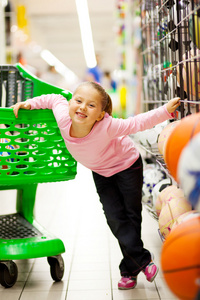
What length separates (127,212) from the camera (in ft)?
8.65

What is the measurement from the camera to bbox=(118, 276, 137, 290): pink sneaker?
256cm

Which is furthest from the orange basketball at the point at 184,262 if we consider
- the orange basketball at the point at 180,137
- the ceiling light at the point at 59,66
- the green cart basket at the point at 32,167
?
the ceiling light at the point at 59,66

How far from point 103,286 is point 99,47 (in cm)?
2434

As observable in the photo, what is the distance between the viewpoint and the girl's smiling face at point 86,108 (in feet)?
7.71

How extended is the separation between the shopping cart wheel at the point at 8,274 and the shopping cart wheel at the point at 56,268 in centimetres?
21

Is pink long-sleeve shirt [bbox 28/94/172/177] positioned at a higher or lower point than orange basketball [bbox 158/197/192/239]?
higher

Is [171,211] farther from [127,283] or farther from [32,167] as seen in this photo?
[32,167]

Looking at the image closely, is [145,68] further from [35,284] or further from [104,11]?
[104,11]

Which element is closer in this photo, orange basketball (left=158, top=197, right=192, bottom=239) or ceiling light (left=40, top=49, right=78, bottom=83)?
orange basketball (left=158, top=197, right=192, bottom=239)

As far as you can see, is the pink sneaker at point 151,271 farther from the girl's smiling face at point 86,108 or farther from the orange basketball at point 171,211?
the girl's smiling face at point 86,108

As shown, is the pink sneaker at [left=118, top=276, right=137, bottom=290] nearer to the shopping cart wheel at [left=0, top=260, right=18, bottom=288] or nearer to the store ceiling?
the shopping cart wheel at [left=0, top=260, right=18, bottom=288]

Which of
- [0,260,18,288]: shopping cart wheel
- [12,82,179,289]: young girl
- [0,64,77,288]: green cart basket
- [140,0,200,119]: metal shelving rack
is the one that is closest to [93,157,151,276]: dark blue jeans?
[12,82,179,289]: young girl

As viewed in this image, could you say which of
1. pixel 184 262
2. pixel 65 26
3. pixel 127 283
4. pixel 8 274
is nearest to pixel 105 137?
pixel 127 283

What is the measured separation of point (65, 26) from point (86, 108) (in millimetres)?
17352
